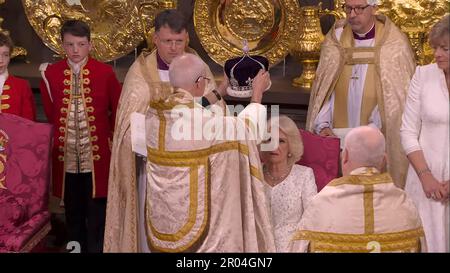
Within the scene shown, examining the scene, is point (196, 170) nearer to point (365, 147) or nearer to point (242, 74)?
point (242, 74)

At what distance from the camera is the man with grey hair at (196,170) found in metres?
4.40

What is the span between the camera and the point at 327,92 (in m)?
5.57

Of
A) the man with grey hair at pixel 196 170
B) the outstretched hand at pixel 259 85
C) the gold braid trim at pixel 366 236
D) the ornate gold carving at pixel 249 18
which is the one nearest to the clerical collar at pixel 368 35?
the outstretched hand at pixel 259 85

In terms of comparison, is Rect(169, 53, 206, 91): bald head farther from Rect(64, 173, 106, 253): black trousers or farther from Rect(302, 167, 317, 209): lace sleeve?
Rect(64, 173, 106, 253): black trousers

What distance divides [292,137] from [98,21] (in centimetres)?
280

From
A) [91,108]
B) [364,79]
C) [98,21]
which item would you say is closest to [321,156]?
[364,79]

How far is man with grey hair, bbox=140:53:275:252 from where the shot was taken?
440 centimetres

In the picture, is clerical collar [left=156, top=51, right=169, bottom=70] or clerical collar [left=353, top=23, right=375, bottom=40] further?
clerical collar [left=353, top=23, right=375, bottom=40]

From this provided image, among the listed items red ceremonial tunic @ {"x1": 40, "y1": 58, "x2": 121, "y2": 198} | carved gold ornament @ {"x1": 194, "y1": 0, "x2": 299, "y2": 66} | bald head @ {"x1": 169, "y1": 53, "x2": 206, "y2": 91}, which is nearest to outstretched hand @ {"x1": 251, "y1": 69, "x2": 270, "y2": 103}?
bald head @ {"x1": 169, "y1": 53, "x2": 206, "y2": 91}

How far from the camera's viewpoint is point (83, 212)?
5836 millimetres

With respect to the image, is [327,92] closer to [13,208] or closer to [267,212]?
[267,212]

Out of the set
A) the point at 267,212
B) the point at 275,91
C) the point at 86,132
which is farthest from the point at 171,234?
the point at 275,91

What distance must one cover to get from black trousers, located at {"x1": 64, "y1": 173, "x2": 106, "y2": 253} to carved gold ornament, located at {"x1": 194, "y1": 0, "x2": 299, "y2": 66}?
1526mm

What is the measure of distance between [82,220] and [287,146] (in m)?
1.63
